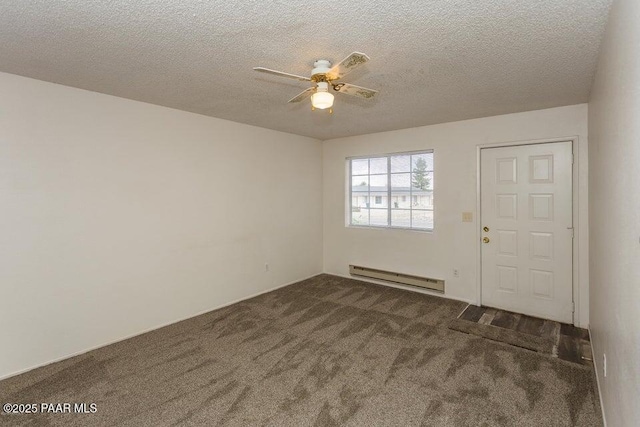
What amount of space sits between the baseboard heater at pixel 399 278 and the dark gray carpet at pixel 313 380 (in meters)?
0.86

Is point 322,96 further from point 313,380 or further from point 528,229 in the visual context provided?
point 528,229

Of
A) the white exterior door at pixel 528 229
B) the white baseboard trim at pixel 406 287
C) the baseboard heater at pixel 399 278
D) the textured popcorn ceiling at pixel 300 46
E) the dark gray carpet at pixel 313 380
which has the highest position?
the textured popcorn ceiling at pixel 300 46

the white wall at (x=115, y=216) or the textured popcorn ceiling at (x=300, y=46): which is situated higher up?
the textured popcorn ceiling at (x=300, y=46)

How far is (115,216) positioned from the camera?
3.12 meters

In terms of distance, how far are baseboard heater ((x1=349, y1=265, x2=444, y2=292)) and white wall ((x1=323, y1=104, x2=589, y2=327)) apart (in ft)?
0.27

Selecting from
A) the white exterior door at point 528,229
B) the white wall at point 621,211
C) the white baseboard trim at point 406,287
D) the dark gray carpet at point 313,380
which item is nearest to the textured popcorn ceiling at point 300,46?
the white wall at point 621,211

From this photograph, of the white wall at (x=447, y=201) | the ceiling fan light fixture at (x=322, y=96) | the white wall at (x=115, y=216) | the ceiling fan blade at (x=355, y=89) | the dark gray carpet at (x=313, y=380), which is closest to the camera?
the dark gray carpet at (x=313, y=380)

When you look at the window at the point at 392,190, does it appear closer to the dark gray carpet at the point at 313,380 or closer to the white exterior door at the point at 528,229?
the white exterior door at the point at 528,229

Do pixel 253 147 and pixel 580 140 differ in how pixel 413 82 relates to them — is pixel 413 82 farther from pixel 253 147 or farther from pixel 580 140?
pixel 253 147

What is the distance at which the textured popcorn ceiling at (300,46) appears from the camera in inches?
65.8

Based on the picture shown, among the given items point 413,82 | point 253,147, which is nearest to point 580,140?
point 413,82

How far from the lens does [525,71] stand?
2486mm

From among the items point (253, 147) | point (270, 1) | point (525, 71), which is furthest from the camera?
point (253, 147)

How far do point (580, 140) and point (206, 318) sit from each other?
4.61m
